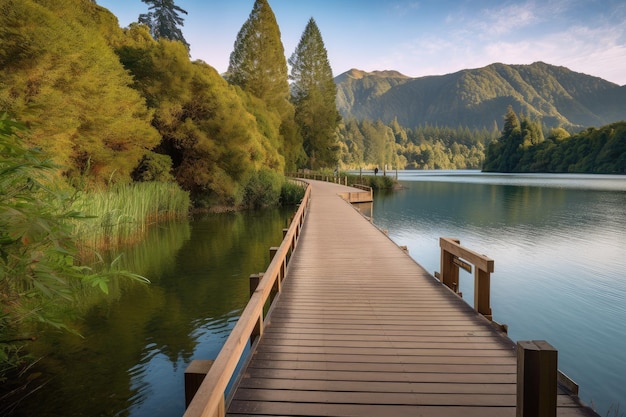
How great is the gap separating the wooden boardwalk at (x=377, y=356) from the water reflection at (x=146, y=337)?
1.85m

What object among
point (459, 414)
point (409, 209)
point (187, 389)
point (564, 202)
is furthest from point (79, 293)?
point (564, 202)

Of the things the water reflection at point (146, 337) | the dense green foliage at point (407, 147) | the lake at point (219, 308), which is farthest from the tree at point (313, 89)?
the dense green foliage at point (407, 147)

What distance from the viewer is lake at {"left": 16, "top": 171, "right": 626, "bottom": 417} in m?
5.19

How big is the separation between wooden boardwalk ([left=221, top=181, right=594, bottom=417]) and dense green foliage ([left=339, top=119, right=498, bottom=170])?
111035mm

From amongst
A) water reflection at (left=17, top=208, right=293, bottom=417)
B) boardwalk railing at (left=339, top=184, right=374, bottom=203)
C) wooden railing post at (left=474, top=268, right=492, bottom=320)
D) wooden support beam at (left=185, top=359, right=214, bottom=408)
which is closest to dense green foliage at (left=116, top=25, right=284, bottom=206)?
boardwalk railing at (left=339, top=184, right=374, bottom=203)

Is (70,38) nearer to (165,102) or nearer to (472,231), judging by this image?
(165,102)

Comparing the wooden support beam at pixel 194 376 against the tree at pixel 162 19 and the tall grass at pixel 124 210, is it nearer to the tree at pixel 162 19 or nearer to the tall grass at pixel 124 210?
the tall grass at pixel 124 210

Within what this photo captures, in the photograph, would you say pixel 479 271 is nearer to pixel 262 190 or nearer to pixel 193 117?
pixel 193 117

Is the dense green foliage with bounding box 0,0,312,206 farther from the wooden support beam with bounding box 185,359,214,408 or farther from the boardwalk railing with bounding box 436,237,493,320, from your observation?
the boardwalk railing with bounding box 436,237,493,320

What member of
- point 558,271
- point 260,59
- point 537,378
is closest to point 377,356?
point 537,378

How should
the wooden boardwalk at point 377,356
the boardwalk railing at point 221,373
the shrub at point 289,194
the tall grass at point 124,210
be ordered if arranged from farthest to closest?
the shrub at point 289,194, the tall grass at point 124,210, the wooden boardwalk at point 377,356, the boardwalk railing at point 221,373

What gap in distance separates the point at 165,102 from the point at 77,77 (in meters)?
6.71

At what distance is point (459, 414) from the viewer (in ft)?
9.40

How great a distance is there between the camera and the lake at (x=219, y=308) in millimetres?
5191
